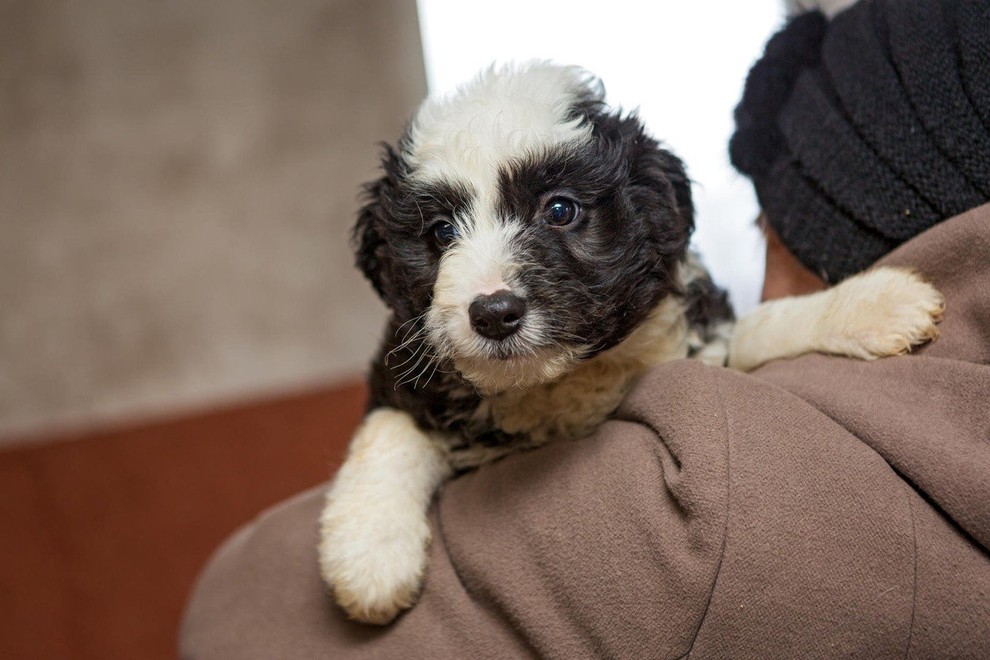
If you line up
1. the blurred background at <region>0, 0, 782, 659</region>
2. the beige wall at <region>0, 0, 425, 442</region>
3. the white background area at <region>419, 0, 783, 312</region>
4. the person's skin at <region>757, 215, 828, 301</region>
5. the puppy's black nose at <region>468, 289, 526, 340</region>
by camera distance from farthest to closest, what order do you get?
the beige wall at <region>0, 0, 425, 442</region> → the blurred background at <region>0, 0, 782, 659</region> → the white background area at <region>419, 0, 783, 312</region> → the person's skin at <region>757, 215, 828, 301</region> → the puppy's black nose at <region>468, 289, 526, 340</region>

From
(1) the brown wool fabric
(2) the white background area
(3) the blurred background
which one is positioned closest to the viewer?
(1) the brown wool fabric

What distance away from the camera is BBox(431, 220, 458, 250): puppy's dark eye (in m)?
1.46

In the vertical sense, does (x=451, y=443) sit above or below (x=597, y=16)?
below

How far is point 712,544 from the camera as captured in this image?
1.09 m

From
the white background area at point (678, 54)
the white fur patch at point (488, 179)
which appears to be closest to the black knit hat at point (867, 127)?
the white fur patch at point (488, 179)

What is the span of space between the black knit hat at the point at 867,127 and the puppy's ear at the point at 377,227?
0.75 m

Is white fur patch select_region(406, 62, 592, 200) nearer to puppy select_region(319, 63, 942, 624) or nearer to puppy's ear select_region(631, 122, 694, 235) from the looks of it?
puppy select_region(319, 63, 942, 624)

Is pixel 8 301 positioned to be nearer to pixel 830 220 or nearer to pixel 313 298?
pixel 313 298

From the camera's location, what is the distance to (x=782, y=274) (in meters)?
1.80

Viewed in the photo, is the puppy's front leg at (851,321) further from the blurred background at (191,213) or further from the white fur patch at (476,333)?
the blurred background at (191,213)

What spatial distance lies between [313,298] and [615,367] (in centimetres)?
369

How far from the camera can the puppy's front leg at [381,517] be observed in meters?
1.34

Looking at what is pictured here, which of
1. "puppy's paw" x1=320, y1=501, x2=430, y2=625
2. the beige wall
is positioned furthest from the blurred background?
"puppy's paw" x1=320, y1=501, x2=430, y2=625

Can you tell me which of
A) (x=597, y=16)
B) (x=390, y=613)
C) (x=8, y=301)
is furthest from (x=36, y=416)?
(x=390, y=613)
